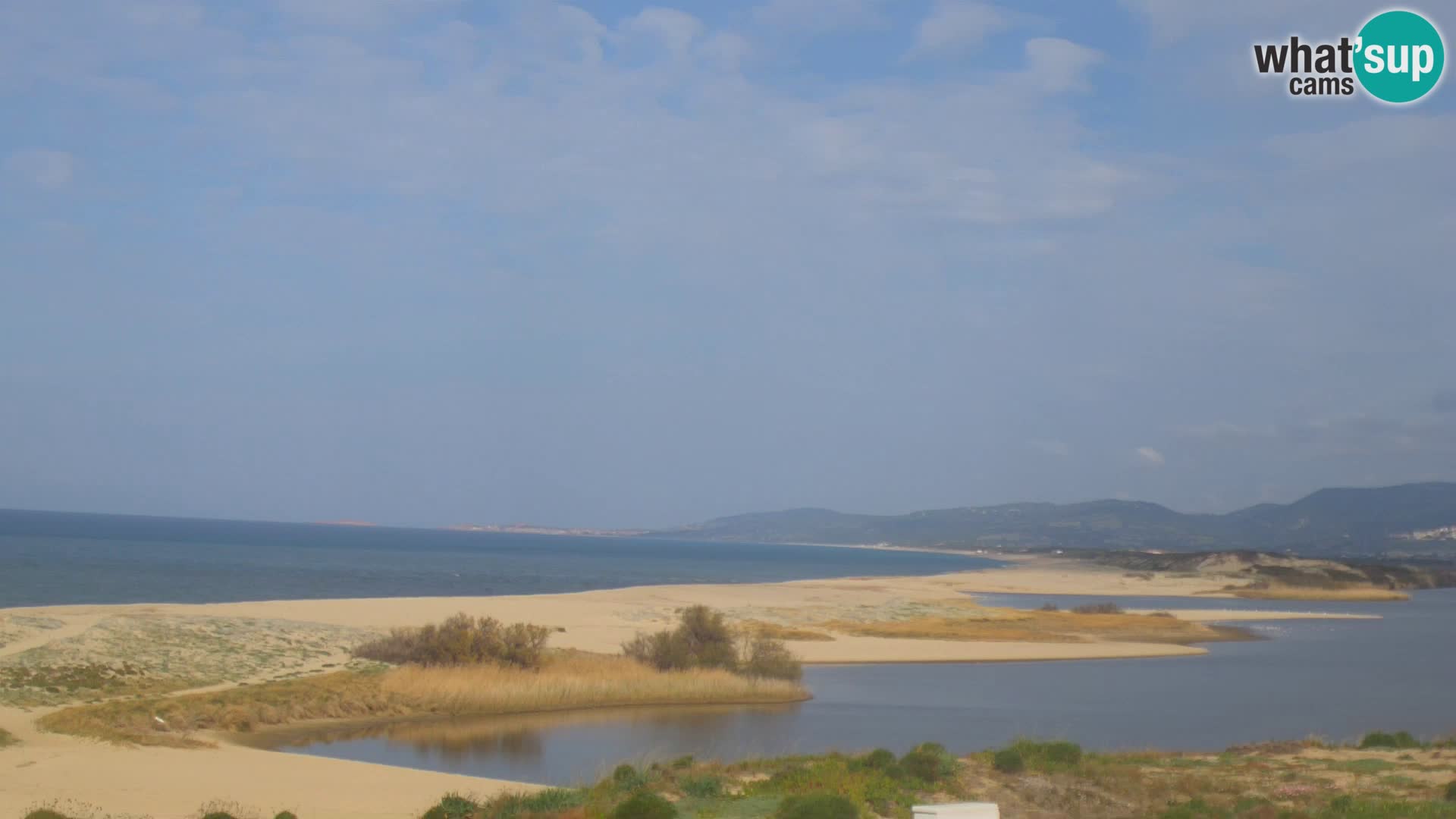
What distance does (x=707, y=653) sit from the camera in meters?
35.0

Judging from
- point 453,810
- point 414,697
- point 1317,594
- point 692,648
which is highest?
point 453,810

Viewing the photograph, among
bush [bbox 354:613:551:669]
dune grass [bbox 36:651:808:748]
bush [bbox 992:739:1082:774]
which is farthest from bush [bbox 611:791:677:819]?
bush [bbox 354:613:551:669]

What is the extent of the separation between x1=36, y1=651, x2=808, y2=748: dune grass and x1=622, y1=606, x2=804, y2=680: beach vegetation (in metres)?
0.74

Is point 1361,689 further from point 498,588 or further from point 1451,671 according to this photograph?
point 498,588

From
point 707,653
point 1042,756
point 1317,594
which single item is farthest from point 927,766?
point 1317,594

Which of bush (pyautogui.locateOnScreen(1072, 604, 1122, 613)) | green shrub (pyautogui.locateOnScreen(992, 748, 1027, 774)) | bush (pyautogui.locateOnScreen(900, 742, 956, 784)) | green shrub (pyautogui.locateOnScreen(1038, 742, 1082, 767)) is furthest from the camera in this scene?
bush (pyautogui.locateOnScreen(1072, 604, 1122, 613))

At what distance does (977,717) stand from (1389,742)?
10.7 m

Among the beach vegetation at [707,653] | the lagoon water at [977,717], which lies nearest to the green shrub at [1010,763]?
the lagoon water at [977,717]

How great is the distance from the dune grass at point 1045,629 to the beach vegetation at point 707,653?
1706 cm

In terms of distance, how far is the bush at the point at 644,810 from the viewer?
42.2 ft

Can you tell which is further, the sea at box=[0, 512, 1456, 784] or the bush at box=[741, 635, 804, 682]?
the bush at box=[741, 635, 804, 682]

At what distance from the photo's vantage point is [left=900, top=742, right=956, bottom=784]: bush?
16.2 metres

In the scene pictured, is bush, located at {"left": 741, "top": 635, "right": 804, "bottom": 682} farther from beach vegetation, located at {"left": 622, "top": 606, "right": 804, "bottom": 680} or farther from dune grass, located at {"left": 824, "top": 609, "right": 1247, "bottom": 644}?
dune grass, located at {"left": 824, "top": 609, "right": 1247, "bottom": 644}

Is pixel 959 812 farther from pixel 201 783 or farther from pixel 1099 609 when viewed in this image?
pixel 1099 609
